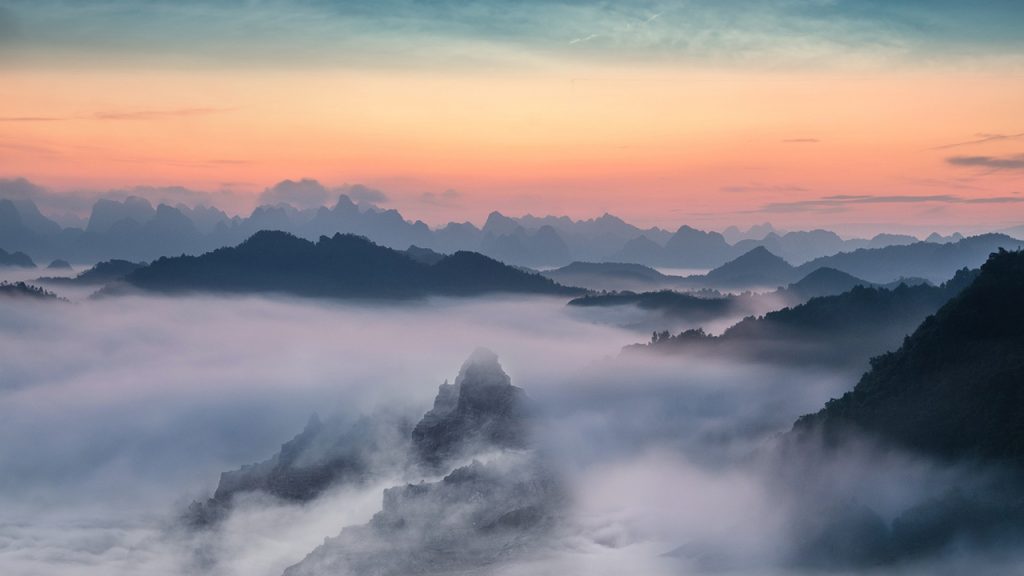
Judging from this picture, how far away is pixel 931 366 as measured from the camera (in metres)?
170

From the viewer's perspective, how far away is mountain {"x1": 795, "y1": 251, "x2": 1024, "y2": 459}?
497ft

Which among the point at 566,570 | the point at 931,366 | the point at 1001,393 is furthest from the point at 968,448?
the point at 566,570

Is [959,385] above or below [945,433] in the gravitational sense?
above

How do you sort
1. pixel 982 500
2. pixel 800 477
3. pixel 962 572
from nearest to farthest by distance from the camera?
pixel 962 572 → pixel 982 500 → pixel 800 477

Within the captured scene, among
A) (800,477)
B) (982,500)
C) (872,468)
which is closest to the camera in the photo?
(982,500)

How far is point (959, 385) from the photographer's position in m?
161

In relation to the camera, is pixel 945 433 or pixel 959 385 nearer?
pixel 945 433

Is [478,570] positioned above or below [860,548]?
below

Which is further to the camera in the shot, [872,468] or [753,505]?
[753,505]

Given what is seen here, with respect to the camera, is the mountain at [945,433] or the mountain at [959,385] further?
the mountain at [959,385]

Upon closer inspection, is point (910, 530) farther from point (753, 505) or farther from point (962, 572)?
point (753, 505)

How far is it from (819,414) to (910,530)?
4568 cm

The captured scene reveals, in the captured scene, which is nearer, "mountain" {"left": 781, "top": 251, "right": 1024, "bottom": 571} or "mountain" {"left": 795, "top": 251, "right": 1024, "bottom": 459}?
"mountain" {"left": 781, "top": 251, "right": 1024, "bottom": 571}

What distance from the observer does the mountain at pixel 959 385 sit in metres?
151
